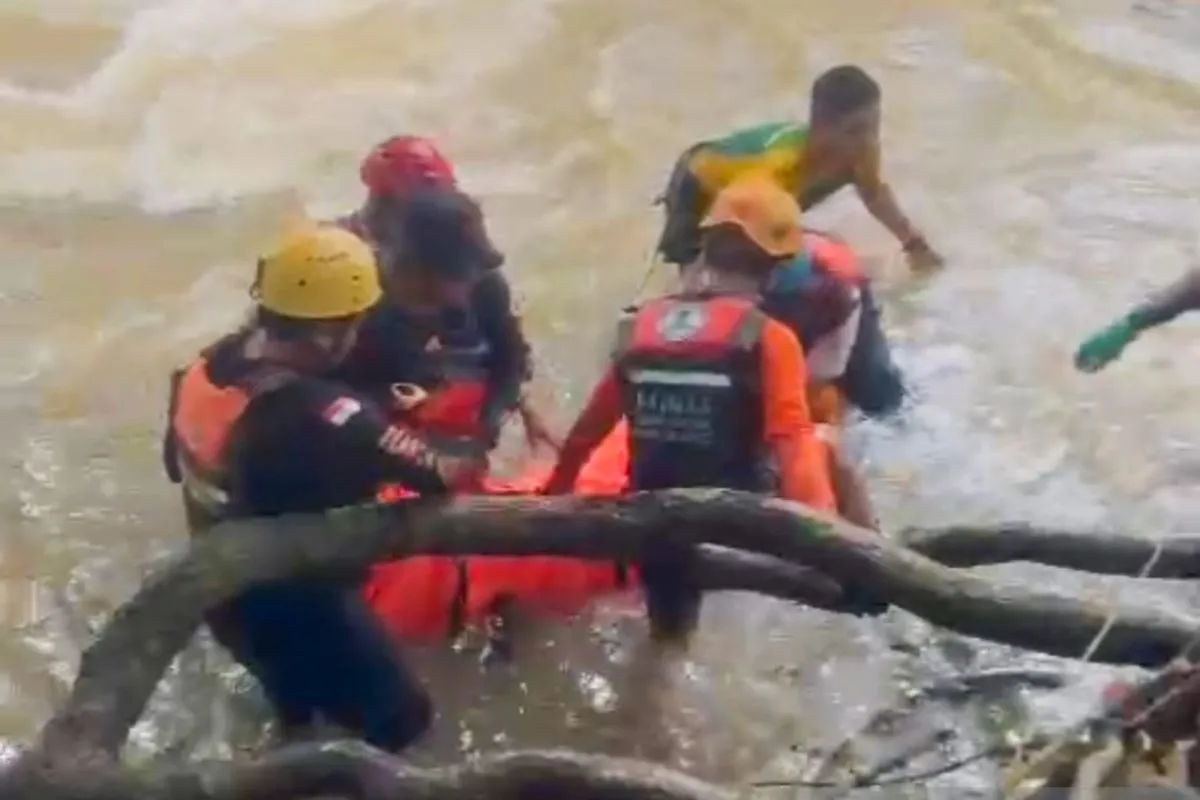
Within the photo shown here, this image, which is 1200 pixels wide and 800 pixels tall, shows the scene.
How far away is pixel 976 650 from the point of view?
534 cm

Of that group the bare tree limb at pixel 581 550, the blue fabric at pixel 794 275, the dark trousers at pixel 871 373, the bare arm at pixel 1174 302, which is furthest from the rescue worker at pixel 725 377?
the dark trousers at pixel 871 373

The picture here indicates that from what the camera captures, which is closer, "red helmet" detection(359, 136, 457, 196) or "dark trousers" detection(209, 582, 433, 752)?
A: "dark trousers" detection(209, 582, 433, 752)

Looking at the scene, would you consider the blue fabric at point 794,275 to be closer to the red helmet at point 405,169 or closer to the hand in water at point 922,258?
the red helmet at point 405,169

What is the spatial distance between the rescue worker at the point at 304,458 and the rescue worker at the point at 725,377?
438 millimetres

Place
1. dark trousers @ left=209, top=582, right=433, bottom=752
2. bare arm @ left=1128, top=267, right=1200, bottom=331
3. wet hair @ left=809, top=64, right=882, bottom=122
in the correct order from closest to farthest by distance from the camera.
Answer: bare arm @ left=1128, top=267, right=1200, bottom=331 < dark trousers @ left=209, top=582, right=433, bottom=752 < wet hair @ left=809, top=64, right=882, bottom=122

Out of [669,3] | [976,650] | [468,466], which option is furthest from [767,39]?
[468,466]

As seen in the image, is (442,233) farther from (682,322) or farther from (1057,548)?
(1057,548)

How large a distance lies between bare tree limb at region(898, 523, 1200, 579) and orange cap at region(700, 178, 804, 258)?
0.80m

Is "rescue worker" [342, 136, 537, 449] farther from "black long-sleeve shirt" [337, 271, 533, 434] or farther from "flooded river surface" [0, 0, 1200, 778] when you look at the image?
"flooded river surface" [0, 0, 1200, 778]

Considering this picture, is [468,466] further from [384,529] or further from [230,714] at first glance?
[230,714]

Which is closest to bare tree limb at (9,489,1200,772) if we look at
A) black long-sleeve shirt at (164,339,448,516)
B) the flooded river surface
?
black long-sleeve shirt at (164,339,448,516)

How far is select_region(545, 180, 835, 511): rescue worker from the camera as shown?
4457 millimetres

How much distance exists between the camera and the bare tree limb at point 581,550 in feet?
12.7

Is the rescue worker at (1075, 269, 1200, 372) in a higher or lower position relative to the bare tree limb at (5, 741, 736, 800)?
higher
